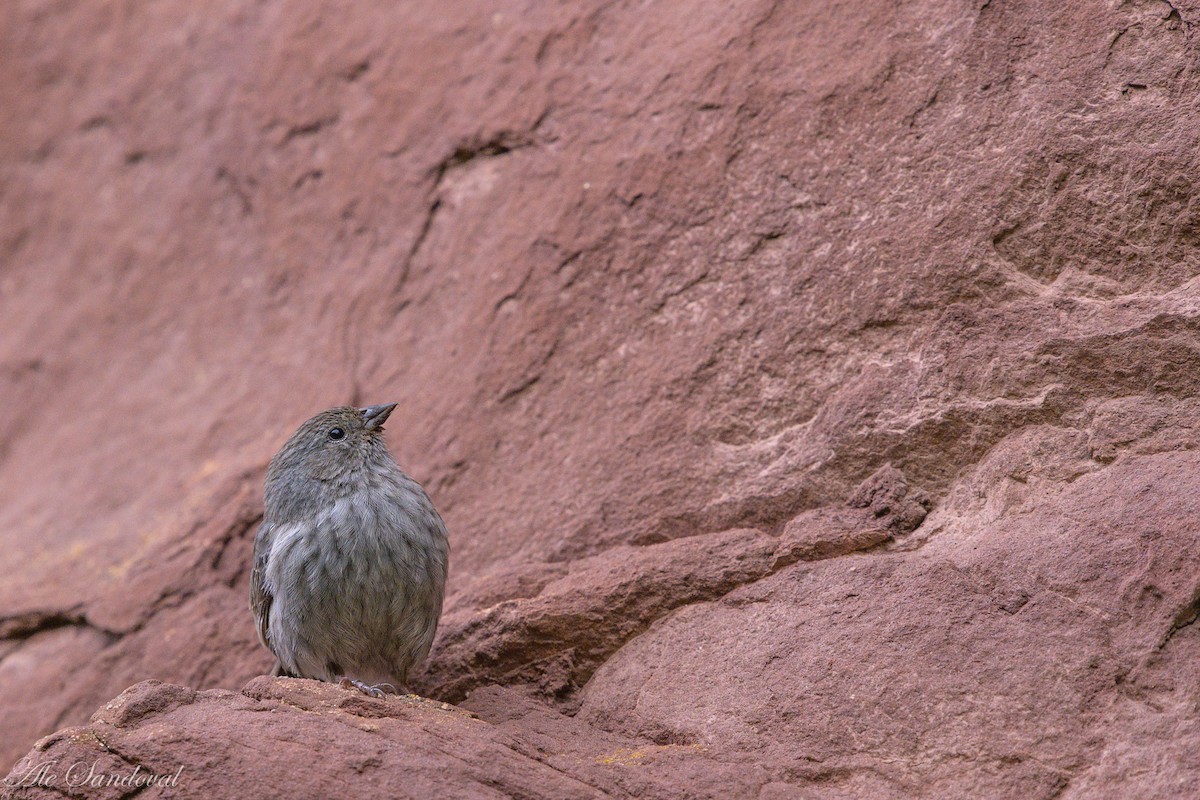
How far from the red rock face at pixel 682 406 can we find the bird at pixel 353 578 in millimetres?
307

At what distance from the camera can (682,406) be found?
17.8 ft

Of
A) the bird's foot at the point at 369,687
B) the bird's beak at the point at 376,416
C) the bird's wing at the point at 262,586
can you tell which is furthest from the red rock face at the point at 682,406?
the bird's wing at the point at 262,586

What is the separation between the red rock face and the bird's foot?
0.24 metres

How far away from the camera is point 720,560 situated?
487 centimetres

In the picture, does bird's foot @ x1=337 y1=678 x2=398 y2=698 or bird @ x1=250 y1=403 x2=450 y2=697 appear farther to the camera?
bird @ x1=250 y1=403 x2=450 y2=697

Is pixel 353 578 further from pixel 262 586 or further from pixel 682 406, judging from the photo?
pixel 682 406

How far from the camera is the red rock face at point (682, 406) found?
159 inches

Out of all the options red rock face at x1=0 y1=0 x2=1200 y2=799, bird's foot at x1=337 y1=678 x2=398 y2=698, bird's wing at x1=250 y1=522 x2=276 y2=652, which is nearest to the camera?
red rock face at x1=0 y1=0 x2=1200 y2=799

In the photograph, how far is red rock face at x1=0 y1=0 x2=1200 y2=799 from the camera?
404 cm

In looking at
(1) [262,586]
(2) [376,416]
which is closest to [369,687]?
(1) [262,586]

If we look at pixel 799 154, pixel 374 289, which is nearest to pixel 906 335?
pixel 799 154

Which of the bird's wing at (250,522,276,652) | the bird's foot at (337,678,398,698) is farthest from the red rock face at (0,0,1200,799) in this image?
the bird's wing at (250,522,276,652)

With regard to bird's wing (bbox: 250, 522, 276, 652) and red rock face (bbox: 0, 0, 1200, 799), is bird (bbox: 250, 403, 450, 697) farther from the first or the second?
red rock face (bbox: 0, 0, 1200, 799)

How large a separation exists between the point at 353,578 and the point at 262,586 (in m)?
0.55
